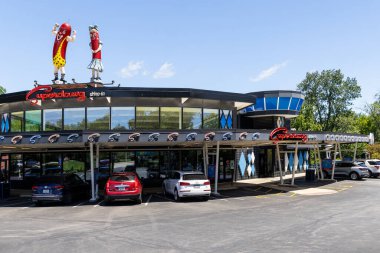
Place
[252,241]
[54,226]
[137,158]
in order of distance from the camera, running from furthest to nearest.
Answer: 1. [137,158]
2. [54,226]
3. [252,241]

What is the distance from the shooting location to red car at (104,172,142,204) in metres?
18.4

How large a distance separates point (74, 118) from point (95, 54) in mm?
5152

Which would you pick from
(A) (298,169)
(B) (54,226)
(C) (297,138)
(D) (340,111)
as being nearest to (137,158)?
(C) (297,138)

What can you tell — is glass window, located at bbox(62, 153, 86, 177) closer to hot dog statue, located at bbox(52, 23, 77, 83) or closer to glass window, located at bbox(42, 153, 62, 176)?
glass window, located at bbox(42, 153, 62, 176)

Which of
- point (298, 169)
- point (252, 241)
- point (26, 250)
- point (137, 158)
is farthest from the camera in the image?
point (298, 169)

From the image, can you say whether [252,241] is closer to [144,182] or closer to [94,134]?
[94,134]

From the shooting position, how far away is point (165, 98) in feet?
87.5

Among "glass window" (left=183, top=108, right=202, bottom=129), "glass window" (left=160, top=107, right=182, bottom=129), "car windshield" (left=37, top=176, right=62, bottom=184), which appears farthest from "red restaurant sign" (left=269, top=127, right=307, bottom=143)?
"car windshield" (left=37, top=176, right=62, bottom=184)

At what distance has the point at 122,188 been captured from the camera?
18469 millimetres

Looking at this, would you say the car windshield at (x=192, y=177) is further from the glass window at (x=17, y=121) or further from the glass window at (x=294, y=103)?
the glass window at (x=294, y=103)

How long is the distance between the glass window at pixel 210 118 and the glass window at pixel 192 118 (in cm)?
42

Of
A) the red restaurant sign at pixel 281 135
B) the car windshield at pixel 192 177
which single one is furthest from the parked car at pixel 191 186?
the red restaurant sign at pixel 281 135

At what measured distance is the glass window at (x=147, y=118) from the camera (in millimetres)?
26312

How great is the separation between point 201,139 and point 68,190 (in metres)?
7.47
